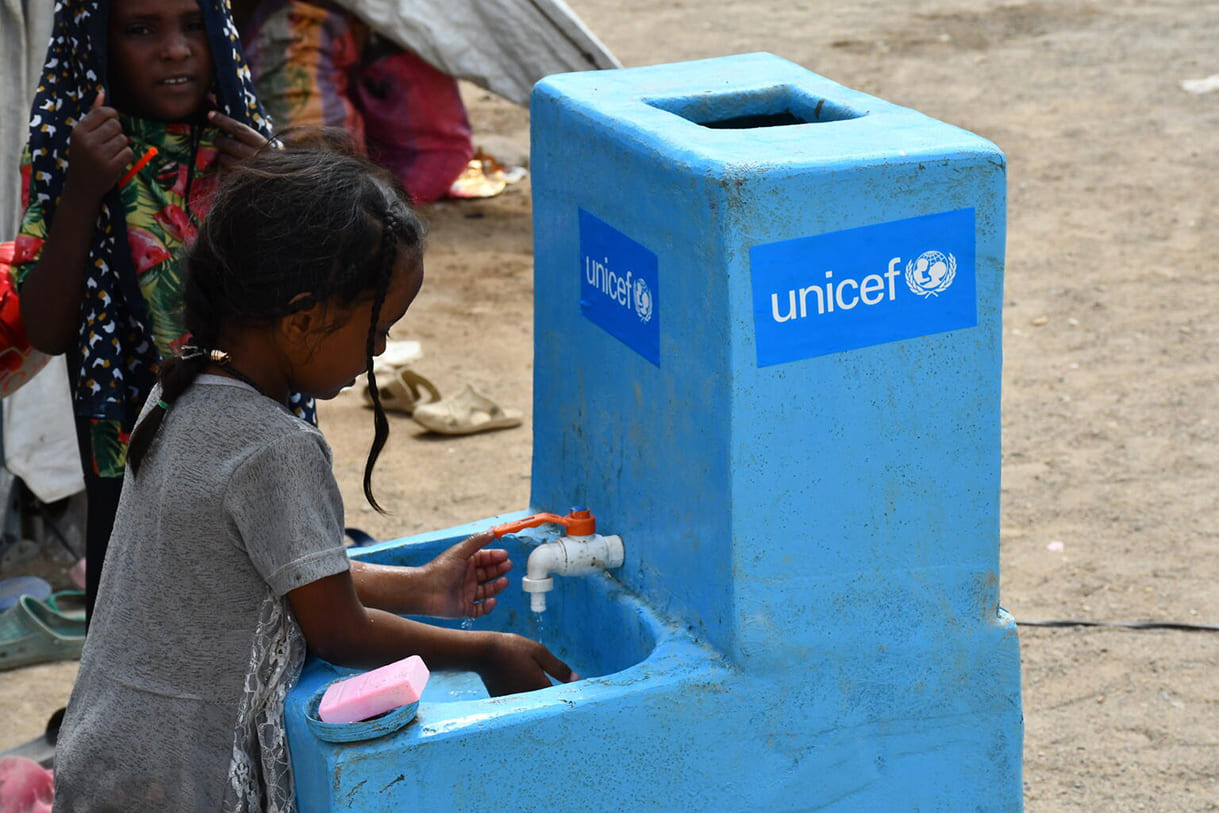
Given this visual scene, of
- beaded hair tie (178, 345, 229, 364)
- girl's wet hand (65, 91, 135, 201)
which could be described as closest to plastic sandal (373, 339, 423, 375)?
girl's wet hand (65, 91, 135, 201)

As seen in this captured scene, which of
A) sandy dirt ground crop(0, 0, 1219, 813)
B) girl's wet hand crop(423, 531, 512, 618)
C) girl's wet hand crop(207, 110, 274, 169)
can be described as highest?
girl's wet hand crop(207, 110, 274, 169)

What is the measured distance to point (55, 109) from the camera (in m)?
2.63

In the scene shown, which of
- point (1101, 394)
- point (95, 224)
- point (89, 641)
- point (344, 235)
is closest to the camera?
point (344, 235)

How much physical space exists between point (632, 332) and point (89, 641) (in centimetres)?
83

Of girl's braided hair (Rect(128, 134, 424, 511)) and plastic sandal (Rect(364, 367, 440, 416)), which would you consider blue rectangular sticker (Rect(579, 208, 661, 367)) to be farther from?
plastic sandal (Rect(364, 367, 440, 416))

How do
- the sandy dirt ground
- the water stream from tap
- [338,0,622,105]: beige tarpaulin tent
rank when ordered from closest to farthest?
the water stream from tap, the sandy dirt ground, [338,0,622,105]: beige tarpaulin tent

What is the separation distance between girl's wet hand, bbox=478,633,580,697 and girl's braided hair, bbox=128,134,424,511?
399 mm

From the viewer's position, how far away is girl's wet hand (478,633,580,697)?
209cm

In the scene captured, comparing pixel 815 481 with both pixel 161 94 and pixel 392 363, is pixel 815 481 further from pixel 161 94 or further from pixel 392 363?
pixel 392 363

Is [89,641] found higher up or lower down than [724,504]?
lower down

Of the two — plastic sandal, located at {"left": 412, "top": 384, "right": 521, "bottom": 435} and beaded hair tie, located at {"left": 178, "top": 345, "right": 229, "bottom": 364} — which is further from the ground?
beaded hair tie, located at {"left": 178, "top": 345, "right": 229, "bottom": 364}

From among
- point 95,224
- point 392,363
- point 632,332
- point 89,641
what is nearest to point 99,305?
point 95,224

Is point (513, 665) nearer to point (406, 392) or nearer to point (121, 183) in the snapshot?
point (121, 183)

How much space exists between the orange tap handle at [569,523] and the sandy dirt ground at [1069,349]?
47.1 inches
